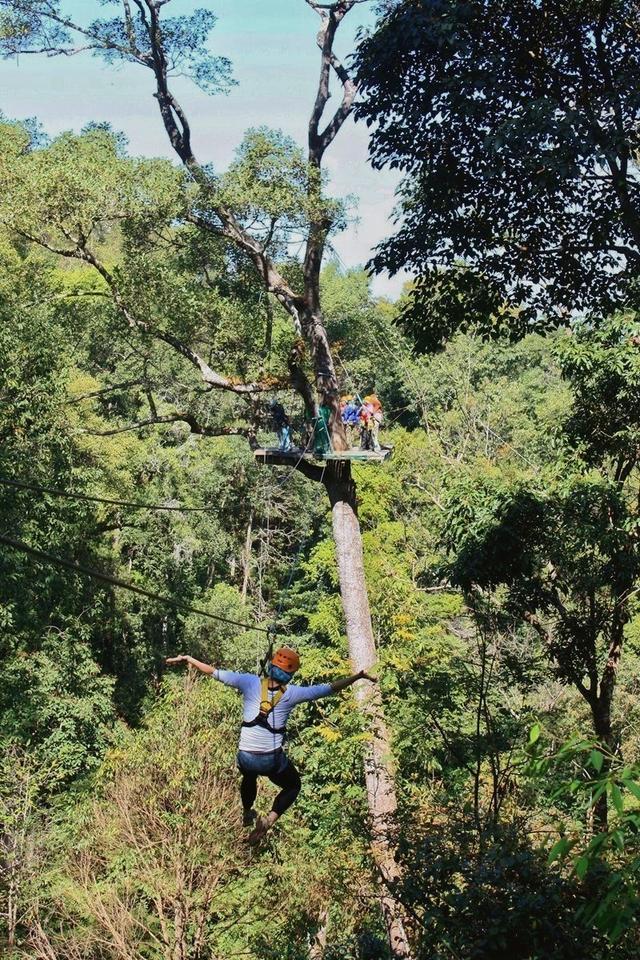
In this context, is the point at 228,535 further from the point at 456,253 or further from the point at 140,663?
the point at 456,253

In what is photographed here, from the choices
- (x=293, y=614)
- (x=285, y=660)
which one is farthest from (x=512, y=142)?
(x=293, y=614)

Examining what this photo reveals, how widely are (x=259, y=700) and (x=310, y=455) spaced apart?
4.30 m

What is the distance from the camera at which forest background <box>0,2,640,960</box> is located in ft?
15.5

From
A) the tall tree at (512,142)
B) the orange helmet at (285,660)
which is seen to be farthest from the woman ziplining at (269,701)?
the tall tree at (512,142)

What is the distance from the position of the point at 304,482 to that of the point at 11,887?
16.3 m

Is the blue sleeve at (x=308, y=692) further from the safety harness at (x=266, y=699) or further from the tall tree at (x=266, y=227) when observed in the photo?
the tall tree at (x=266, y=227)

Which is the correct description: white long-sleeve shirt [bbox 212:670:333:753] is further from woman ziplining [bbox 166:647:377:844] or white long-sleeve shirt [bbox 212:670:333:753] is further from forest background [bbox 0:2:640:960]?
forest background [bbox 0:2:640:960]

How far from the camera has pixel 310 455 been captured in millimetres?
8844

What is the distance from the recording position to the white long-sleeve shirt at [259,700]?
4.77 meters

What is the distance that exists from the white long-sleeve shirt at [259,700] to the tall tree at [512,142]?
2981 millimetres

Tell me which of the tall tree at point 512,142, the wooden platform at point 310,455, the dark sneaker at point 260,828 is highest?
the tall tree at point 512,142

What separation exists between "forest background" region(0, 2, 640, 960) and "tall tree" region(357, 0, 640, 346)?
0.04 m

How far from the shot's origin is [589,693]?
23.1 feet

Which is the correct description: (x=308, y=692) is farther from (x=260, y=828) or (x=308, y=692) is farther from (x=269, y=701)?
(x=260, y=828)
